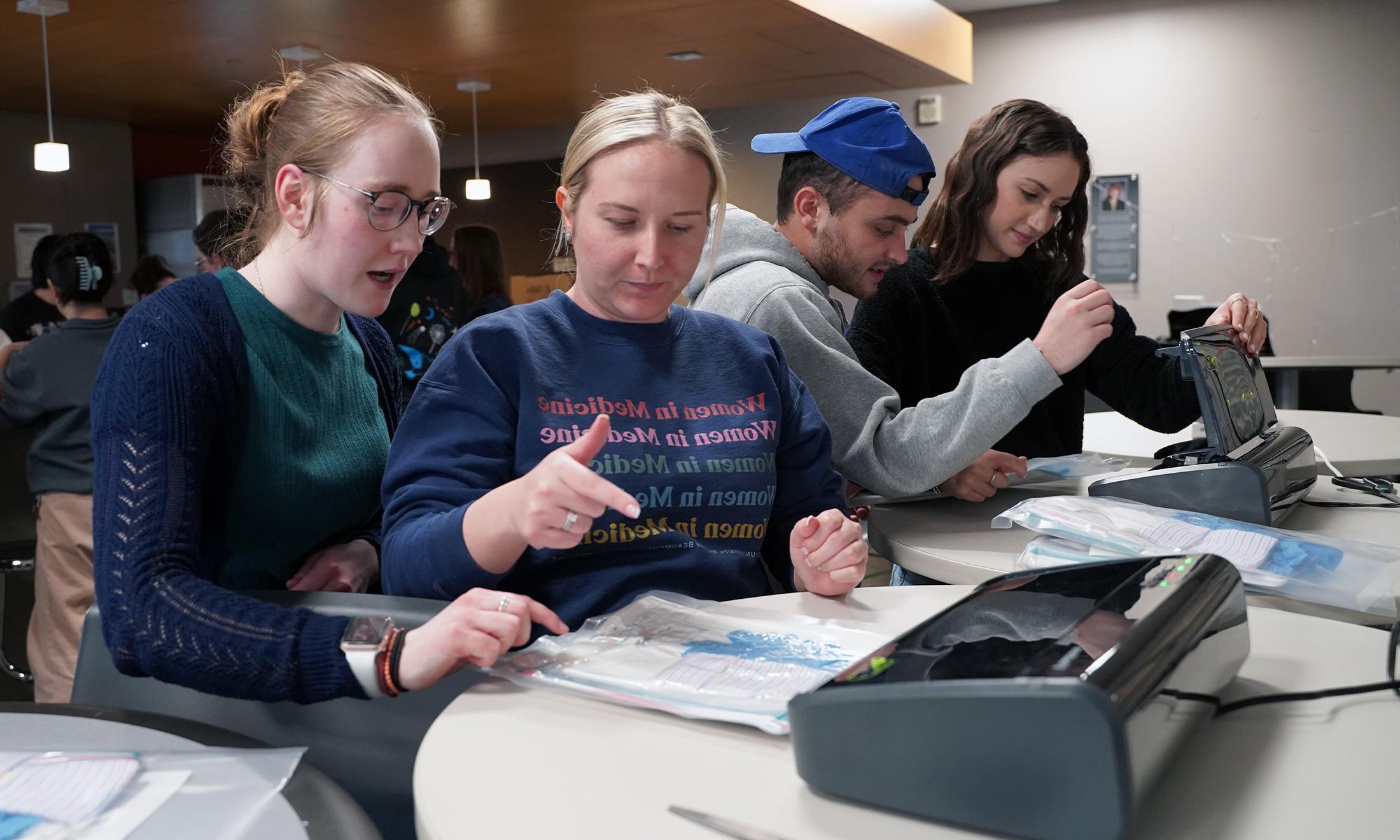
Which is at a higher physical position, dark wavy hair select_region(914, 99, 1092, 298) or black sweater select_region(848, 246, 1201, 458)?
dark wavy hair select_region(914, 99, 1092, 298)

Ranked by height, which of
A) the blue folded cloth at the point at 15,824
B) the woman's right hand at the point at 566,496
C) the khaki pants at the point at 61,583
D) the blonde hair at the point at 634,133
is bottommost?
the khaki pants at the point at 61,583

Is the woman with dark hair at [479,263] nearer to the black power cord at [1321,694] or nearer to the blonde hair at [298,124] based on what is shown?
the blonde hair at [298,124]

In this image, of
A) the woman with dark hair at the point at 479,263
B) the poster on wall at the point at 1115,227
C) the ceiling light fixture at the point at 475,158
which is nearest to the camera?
the woman with dark hair at the point at 479,263

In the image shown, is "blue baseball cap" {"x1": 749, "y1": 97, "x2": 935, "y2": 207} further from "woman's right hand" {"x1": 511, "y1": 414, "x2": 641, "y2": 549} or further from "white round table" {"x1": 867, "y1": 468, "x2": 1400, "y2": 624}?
"woman's right hand" {"x1": 511, "y1": 414, "x2": 641, "y2": 549}

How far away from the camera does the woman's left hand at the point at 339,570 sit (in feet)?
4.32

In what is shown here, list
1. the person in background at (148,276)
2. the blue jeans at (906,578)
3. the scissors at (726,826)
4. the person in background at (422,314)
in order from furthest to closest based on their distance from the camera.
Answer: the person in background at (148,276), the person in background at (422,314), the blue jeans at (906,578), the scissors at (726,826)

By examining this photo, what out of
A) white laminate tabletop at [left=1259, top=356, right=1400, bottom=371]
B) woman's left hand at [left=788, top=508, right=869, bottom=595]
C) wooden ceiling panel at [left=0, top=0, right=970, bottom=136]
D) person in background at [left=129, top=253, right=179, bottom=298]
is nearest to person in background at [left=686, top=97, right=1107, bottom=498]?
woman's left hand at [left=788, top=508, right=869, bottom=595]

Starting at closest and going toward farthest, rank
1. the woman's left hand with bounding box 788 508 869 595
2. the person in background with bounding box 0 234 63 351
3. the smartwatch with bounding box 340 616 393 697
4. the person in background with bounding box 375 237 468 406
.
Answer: the smartwatch with bounding box 340 616 393 697, the woman's left hand with bounding box 788 508 869 595, the person in background with bounding box 375 237 468 406, the person in background with bounding box 0 234 63 351

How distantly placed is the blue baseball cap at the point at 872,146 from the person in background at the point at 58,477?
86.1 inches

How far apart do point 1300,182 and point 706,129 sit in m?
6.13

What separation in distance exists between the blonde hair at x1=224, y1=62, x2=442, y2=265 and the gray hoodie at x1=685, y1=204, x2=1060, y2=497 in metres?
0.53

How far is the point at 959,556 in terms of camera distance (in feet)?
4.62

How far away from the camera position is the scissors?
65cm

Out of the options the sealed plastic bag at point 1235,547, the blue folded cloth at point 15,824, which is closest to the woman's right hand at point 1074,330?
the sealed plastic bag at point 1235,547
